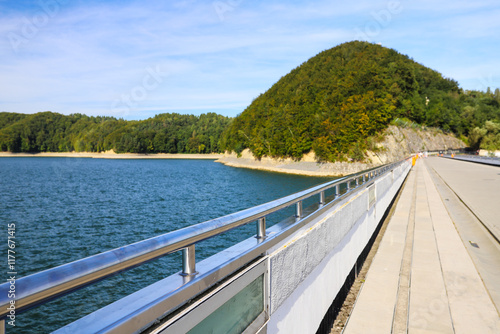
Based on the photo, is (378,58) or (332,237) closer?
(332,237)

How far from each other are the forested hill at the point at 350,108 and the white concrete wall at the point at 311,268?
85917 millimetres

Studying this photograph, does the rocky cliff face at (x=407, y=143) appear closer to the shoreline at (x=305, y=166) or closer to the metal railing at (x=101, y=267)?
the shoreline at (x=305, y=166)

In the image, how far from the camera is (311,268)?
3711mm

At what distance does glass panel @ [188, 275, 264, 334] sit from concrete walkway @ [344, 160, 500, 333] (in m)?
1.92

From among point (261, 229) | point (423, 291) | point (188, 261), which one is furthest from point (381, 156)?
point (188, 261)

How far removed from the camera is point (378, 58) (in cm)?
11956

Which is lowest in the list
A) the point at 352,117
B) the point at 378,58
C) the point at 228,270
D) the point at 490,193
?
the point at 490,193

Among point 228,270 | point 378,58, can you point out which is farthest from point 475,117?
point 228,270

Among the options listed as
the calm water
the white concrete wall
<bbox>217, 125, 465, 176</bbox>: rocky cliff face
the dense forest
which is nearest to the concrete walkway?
the white concrete wall

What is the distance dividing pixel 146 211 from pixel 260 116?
107m

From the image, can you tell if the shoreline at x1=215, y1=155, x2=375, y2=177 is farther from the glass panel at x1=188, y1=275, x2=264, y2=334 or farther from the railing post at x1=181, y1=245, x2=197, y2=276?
the railing post at x1=181, y1=245, x2=197, y2=276

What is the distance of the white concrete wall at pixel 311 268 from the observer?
9.67 ft

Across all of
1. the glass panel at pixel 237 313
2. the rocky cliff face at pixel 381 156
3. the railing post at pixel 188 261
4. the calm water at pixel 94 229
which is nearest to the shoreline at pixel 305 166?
the rocky cliff face at pixel 381 156

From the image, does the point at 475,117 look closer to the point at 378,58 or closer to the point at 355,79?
the point at 378,58
